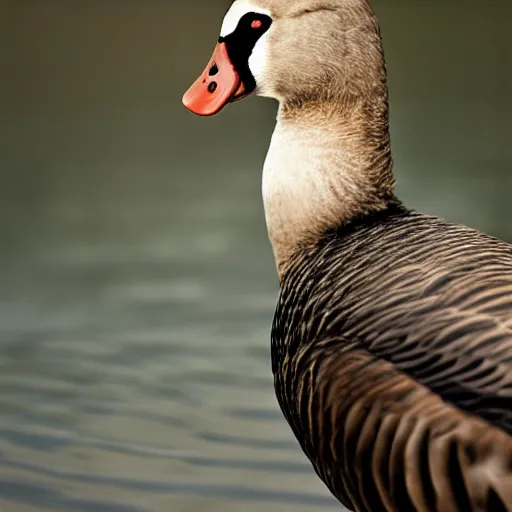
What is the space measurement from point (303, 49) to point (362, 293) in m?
0.46

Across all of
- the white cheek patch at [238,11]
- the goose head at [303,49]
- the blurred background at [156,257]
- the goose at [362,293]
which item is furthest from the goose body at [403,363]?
the blurred background at [156,257]

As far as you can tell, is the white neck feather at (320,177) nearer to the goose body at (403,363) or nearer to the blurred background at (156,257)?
the goose body at (403,363)

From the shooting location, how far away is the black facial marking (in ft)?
6.25

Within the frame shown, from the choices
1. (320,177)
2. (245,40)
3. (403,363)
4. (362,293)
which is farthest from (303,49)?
(403,363)

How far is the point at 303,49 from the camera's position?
1.88 m

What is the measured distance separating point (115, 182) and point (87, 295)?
136 centimetres

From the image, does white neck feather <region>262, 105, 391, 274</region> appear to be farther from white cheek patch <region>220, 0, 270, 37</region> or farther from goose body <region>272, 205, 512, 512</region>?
white cheek patch <region>220, 0, 270, 37</region>

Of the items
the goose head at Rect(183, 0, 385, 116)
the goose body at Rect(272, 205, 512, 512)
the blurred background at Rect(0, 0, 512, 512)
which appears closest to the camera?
the goose body at Rect(272, 205, 512, 512)

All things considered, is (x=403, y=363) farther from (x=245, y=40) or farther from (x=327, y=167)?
(x=245, y=40)

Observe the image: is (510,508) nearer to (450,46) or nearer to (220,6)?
(450,46)

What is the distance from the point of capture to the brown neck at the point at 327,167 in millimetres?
1887

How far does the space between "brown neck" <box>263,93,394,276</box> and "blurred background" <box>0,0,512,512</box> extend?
68cm

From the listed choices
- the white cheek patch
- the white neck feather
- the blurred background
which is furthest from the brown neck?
the blurred background

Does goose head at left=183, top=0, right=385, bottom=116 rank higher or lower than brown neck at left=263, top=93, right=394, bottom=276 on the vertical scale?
higher
